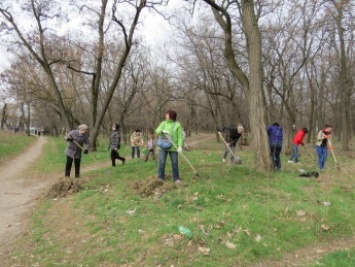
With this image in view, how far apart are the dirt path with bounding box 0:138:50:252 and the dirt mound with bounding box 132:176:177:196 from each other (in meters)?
2.61

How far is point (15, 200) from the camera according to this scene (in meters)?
9.50

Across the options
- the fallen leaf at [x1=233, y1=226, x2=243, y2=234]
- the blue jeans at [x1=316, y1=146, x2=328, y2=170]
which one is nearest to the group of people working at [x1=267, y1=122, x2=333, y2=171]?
the blue jeans at [x1=316, y1=146, x2=328, y2=170]

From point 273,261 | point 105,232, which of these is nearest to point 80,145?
point 105,232

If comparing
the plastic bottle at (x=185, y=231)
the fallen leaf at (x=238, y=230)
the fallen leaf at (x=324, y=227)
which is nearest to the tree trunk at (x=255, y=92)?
the fallen leaf at (x=324, y=227)

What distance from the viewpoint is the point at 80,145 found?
1079 centimetres

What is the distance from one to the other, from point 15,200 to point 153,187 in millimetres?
4054

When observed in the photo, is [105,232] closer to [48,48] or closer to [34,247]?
[34,247]

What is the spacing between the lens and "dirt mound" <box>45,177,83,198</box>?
919 centimetres

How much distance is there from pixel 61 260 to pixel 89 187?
428cm

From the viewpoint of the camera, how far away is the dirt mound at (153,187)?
27.0ft

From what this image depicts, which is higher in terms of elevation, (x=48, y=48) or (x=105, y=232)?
(x=48, y=48)

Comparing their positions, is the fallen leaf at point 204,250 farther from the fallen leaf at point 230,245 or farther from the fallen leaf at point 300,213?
the fallen leaf at point 300,213

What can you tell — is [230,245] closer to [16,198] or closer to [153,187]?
[153,187]

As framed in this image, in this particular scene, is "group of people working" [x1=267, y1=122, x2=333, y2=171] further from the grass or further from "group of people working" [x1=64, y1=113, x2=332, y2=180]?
the grass
